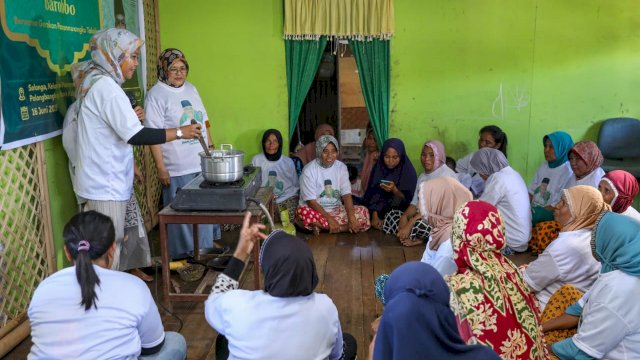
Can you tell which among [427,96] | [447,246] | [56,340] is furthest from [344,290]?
[427,96]

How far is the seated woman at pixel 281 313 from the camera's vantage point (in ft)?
5.53

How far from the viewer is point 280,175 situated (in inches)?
199

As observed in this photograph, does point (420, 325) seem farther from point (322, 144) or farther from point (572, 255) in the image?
point (322, 144)

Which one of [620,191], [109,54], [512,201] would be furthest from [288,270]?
[512,201]

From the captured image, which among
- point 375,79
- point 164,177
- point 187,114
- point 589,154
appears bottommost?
point 164,177

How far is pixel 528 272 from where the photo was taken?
272 cm

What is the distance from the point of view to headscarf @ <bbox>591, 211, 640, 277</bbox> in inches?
80.2

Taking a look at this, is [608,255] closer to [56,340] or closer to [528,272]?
[528,272]

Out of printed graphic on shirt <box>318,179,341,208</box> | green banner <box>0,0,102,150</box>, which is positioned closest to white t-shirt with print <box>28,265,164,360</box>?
green banner <box>0,0,102,150</box>

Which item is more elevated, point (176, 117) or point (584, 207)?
point (176, 117)

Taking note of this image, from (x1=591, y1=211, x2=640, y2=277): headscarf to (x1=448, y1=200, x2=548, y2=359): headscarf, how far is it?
355mm

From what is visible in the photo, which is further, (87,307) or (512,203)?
(512,203)

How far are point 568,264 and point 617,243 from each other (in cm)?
51

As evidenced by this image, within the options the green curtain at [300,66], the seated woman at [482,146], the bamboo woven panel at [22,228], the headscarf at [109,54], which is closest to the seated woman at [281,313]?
the bamboo woven panel at [22,228]
